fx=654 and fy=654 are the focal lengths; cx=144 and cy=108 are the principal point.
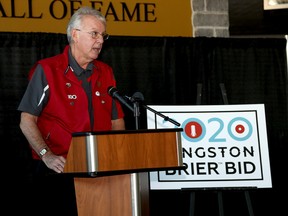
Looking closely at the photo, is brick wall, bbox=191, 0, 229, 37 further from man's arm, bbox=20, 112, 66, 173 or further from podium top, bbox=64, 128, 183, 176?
podium top, bbox=64, 128, 183, 176

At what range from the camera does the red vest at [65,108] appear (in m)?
3.31

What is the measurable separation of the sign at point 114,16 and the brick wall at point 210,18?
54 mm

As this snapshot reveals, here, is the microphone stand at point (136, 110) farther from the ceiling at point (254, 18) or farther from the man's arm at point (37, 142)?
the ceiling at point (254, 18)

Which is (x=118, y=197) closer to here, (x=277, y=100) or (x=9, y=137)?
(x=9, y=137)

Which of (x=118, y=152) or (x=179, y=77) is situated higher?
(x=179, y=77)

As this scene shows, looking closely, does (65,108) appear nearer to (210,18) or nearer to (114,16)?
(114,16)

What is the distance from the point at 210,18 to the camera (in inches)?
200

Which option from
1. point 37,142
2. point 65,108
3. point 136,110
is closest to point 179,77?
point 65,108

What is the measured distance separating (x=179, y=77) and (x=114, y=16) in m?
0.67

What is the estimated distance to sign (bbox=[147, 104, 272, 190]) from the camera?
4.29 m

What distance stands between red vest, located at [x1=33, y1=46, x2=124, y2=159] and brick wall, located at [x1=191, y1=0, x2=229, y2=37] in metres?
1.73

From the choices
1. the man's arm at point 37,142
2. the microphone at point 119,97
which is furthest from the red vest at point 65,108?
the microphone at point 119,97

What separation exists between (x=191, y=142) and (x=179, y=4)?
1.23 metres

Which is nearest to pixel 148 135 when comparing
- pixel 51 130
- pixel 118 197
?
pixel 118 197
